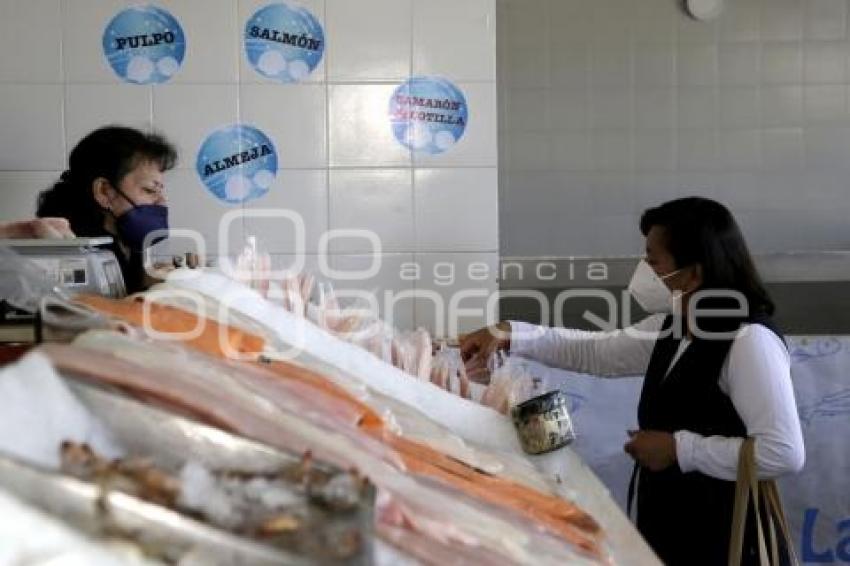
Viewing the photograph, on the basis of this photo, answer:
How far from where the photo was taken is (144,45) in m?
3.80

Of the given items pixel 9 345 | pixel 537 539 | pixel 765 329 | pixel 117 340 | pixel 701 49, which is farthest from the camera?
pixel 701 49

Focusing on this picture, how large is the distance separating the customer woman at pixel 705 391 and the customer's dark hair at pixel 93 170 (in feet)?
4.38

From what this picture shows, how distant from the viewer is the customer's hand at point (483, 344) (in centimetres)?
281

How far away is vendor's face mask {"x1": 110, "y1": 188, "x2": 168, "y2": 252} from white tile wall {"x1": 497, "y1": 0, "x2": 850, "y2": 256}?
113 inches

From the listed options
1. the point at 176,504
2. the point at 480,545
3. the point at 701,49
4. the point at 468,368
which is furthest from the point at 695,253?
the point at 701,49

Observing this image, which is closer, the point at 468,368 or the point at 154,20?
the point at 468,368

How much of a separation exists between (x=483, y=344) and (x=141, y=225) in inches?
45.0

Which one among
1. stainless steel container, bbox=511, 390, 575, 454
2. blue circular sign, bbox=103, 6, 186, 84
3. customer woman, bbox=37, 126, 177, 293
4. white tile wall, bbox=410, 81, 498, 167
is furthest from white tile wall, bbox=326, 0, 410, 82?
stainless steel container, bbox=511, 390, 575, 454

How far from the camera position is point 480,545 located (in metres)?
1.24

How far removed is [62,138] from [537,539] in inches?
121

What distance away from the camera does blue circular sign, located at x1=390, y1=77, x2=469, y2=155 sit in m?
3.90

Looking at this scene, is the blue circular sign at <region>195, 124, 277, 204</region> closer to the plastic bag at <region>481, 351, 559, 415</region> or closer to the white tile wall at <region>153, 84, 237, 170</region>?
the white tile wall at <region>153, 84, 237, 170</region>

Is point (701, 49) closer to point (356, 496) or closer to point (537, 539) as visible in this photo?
point (537, 539)

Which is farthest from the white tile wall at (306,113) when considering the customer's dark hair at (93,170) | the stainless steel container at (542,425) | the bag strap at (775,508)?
Answer: the stainless steel container at (542,425)
